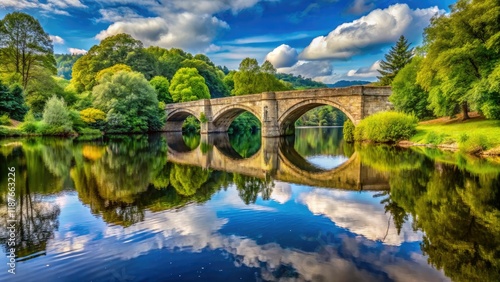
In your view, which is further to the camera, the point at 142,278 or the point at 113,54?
the point at 113,54

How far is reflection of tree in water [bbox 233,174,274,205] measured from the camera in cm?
983

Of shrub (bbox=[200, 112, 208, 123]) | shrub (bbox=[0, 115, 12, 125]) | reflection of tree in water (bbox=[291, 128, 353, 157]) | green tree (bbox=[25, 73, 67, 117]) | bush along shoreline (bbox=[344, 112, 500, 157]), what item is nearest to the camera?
bush along shoreline (bbox=[344, 112, 500, 157])

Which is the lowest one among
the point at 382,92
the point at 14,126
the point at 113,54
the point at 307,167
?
the point at 307,167

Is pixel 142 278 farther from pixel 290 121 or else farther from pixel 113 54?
pixel 113 54

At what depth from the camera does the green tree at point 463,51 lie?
19766 millimetres

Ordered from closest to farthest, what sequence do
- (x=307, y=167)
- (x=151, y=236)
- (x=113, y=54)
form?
(x=151, y=236) < (x=307, y=167) < (x=113, y=54)

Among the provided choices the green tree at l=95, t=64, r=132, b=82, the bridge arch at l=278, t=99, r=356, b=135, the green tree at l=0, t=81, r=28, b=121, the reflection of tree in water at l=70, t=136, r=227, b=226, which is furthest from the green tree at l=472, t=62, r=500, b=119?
the green tree at l=95, t=64, r=132, b=82

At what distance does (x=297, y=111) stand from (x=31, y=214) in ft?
102

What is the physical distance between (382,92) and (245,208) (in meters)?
25.3

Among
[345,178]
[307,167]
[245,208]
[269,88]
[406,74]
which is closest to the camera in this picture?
[245,208]

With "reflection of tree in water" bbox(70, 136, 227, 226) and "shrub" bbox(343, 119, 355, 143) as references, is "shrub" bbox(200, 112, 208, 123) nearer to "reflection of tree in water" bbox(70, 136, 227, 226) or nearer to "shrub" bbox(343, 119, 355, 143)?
"shrub" bbox(343, 119, 355, 143)

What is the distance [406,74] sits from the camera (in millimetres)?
29984

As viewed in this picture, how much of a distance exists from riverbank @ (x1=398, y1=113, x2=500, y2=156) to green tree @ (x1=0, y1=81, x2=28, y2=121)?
38.2 m

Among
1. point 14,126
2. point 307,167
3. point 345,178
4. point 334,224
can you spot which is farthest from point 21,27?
point 334,224
